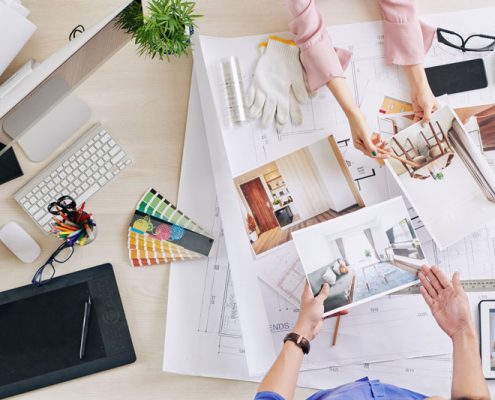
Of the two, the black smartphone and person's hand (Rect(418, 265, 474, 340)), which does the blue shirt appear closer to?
person's hand (Rect(418, 265, 474, 340))

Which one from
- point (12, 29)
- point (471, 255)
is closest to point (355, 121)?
point (471, 255)

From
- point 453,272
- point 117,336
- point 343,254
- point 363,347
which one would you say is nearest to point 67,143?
point 117,336

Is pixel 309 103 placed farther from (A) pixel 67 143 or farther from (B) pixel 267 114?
(A) pixel 67 143

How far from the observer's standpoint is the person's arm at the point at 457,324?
101cm

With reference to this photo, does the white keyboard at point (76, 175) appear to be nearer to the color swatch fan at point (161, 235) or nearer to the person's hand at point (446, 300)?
the color swatch fan at point (161, 235)

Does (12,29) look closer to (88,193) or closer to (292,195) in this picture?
(88,193)

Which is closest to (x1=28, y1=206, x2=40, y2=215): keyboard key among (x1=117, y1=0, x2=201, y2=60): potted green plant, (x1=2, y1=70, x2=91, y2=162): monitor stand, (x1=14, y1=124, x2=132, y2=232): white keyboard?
(x1=14, y1=124, x2=132, y2=232): white keyboard

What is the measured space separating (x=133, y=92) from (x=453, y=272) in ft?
2.55

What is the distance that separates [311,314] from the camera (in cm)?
107

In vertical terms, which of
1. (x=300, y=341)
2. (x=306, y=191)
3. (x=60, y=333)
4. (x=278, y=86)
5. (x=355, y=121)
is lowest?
(x=300, y=341)

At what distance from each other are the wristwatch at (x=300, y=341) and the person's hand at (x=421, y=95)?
20.1 inches

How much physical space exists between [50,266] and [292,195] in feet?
1.77

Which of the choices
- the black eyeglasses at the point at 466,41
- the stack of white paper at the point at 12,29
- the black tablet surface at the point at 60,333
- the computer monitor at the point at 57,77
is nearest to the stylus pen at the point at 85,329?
the black tablet surface at the point at 60,333

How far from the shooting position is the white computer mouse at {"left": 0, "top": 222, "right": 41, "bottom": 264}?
116 cm
